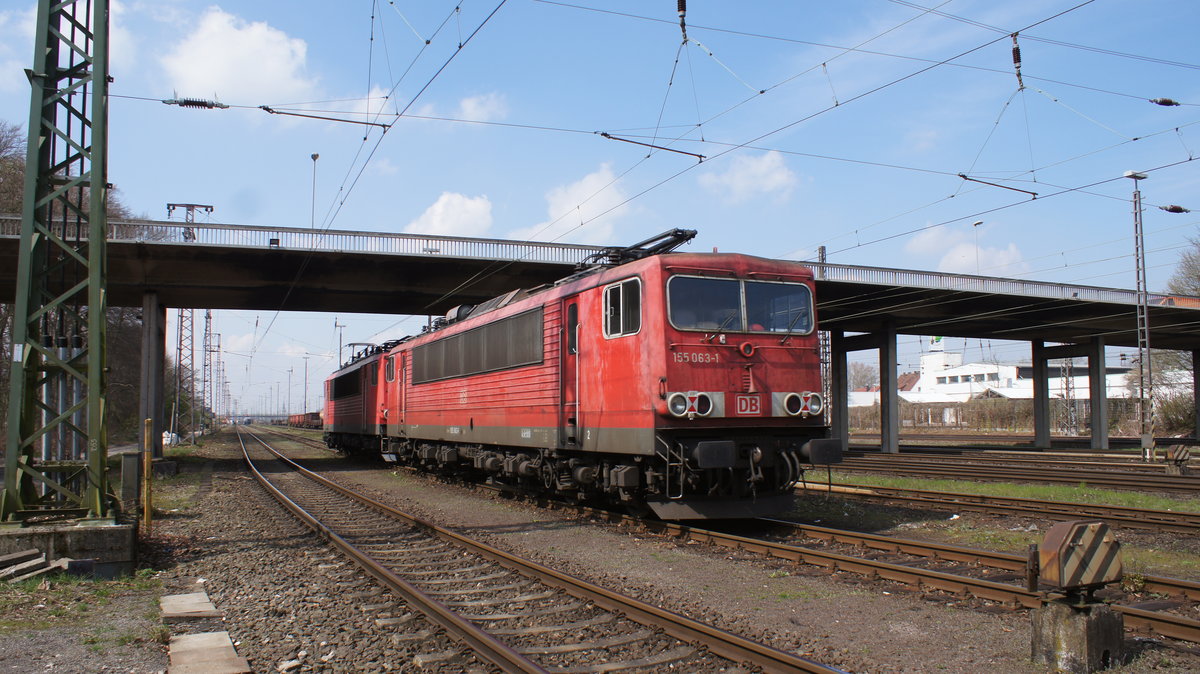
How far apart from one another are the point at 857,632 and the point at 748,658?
1.27 m

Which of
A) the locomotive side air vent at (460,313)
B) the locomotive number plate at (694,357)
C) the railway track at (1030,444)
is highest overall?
the locomotive side air vent at (460,313)

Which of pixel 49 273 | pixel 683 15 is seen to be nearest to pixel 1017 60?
pixel 683 15

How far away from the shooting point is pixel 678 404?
9.80 m

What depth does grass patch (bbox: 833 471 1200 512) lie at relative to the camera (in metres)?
13.8

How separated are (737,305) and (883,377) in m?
24.9

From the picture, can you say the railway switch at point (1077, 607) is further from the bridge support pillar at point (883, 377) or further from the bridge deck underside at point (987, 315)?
the bridge support pillar at point (883, 377)

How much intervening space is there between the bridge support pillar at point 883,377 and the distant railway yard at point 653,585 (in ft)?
58.0

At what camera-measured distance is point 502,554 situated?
8883 millimetres

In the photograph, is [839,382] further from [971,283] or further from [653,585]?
[653,585]

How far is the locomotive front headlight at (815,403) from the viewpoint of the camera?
10.7 m

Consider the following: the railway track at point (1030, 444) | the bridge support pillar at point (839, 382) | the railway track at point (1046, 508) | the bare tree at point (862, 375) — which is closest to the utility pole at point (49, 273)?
the railway track at point (1046, 508)

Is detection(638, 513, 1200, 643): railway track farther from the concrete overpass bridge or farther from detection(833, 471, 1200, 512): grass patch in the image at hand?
the concrete overpass bridge

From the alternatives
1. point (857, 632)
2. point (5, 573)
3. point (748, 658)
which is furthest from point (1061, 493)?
point (5, 573)

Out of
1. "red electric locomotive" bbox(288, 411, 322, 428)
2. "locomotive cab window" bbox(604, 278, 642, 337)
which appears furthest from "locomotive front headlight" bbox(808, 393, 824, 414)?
"red electric locomotive" bbox(288, 411, 322, 428)
